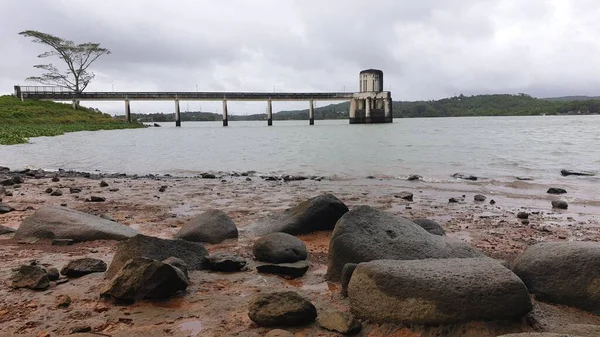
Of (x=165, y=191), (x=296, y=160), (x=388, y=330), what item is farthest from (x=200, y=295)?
(x=296, y=160)

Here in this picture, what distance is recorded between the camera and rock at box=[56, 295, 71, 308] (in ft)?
15.8

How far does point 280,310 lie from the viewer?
4383mm

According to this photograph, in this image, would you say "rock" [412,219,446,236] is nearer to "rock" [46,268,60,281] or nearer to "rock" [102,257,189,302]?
"rock" [102,257,189,302]

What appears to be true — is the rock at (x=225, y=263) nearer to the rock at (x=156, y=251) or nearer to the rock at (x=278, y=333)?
the rock at (x=156, y=251)

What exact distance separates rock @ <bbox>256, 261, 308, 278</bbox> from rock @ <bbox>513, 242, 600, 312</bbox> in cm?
279

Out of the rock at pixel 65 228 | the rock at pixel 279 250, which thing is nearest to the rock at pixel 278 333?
the rock at pixel 279 250

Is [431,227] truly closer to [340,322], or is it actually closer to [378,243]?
[378,243]

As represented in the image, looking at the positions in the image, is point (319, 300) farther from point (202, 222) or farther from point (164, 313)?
point (202, 222)

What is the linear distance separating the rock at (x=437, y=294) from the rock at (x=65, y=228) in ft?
17.3

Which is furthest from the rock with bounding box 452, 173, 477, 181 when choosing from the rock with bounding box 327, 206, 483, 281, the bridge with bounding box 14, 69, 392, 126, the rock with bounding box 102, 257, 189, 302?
the bridge with bounding box 14, 69, 392, 126

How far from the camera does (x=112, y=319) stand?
14.7 feet

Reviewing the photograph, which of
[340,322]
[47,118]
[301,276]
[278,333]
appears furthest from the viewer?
[47,118]

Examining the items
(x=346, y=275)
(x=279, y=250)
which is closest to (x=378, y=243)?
(x=346, y=275)

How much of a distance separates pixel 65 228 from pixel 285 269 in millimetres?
4430
